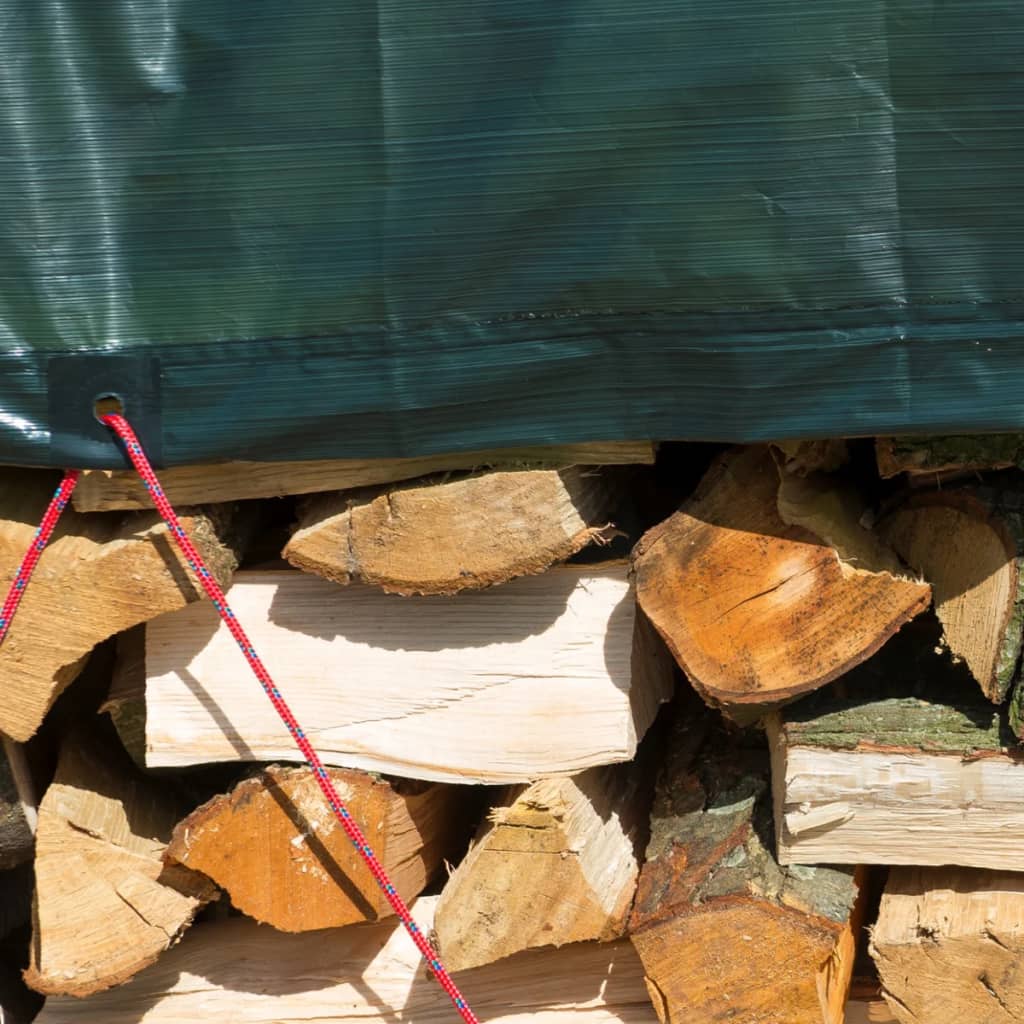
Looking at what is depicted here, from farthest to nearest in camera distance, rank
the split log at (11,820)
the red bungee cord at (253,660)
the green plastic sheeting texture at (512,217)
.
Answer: the split log at (11,820)
the red bungee cord at (253,660)
the green plastic sheeting texture at (512,217)

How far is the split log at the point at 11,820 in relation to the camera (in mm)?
2355

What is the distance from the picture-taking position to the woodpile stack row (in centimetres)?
195

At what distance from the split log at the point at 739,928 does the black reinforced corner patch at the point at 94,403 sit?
1.02 metres

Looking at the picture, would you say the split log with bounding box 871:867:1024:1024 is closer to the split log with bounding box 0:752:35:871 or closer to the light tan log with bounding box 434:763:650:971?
the light tan log with bounding box 434:763:650:971

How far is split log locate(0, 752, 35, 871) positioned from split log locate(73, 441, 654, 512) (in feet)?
1.80

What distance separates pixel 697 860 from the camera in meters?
2.08

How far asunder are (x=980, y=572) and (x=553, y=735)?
687mm

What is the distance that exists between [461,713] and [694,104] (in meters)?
0.99

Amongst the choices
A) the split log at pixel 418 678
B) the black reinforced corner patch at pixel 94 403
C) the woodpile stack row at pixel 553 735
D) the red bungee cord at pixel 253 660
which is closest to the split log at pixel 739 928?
the woodpile stack row at pixel 553 735

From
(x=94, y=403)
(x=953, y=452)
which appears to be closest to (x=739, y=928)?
(x=953, y=452)

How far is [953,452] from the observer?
191cm

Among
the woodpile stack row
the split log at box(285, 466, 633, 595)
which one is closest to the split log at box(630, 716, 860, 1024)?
the woodpile stack row

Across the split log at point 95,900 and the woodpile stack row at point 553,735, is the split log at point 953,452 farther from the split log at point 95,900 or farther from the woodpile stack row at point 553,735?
the split log at point 95,900

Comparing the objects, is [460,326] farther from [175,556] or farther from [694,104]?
[175,556]
